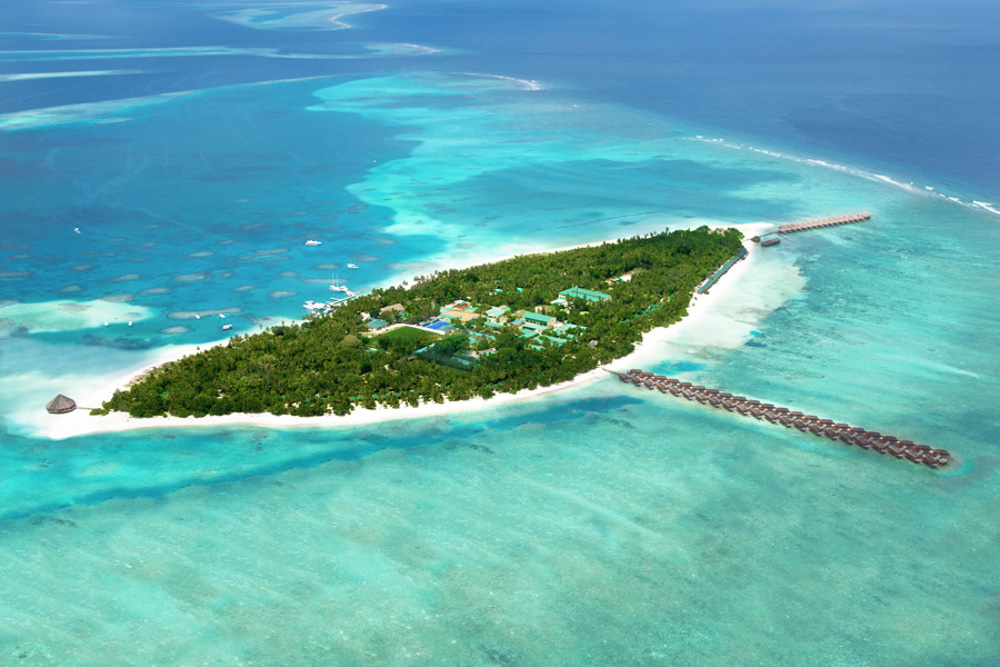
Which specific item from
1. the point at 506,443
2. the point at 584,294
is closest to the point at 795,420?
the point at 506,443

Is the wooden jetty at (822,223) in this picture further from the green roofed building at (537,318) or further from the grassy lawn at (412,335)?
the grassy lawn at (412,335)

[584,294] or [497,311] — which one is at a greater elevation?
[584,294]

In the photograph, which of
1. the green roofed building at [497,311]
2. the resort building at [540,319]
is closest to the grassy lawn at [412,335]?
the green roofed building at [497,311]

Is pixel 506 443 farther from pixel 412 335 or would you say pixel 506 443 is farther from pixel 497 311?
pixel 497 311

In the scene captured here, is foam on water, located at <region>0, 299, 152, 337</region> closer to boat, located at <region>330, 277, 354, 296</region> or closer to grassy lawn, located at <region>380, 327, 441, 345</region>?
boat, located at <region>330, 277, 354, 296</region>

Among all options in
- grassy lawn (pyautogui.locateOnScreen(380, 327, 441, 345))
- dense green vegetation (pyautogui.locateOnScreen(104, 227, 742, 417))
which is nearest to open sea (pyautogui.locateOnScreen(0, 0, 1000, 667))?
dense green vegetation (pyautogui.locateOnScreen(104, 227, 742, 417))
